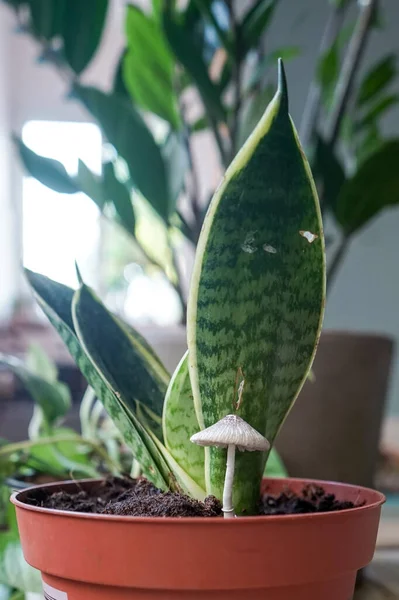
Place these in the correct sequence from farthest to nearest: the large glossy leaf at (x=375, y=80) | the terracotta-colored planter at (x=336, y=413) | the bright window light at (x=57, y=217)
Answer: the bright window light at (x=57, y=217)
the large glossy leaf at (x=375, y=80)
the terracotta-colored planter at (x=336, y=413)

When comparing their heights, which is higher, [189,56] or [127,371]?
[189,56]

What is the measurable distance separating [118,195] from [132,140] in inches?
2.7

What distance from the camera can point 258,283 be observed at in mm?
371

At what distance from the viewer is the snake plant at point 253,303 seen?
1.18 ft

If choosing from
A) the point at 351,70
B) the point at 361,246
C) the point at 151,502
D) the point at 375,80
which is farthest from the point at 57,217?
the point at 151,502

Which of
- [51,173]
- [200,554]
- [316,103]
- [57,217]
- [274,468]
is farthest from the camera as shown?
[57,217]

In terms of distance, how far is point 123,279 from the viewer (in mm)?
6129

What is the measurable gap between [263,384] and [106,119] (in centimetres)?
46

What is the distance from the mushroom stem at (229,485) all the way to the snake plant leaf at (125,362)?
3.9 inches

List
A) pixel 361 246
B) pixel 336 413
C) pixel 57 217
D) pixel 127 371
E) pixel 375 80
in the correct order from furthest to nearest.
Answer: pixel 57 217 < pixel 361 246 < pixel 375 80 < pixel 336 413 < pixel 127 371

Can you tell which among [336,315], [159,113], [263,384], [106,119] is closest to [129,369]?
[263,384]

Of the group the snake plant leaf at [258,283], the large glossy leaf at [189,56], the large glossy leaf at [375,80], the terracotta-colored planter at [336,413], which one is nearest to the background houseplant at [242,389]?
the snake plant leaf at [258,283]

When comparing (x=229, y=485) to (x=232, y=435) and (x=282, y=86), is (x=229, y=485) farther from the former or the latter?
(x=282, y=86)

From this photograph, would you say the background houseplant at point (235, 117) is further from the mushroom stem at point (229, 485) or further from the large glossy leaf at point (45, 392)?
the mushroom stem at point (229, 485)
